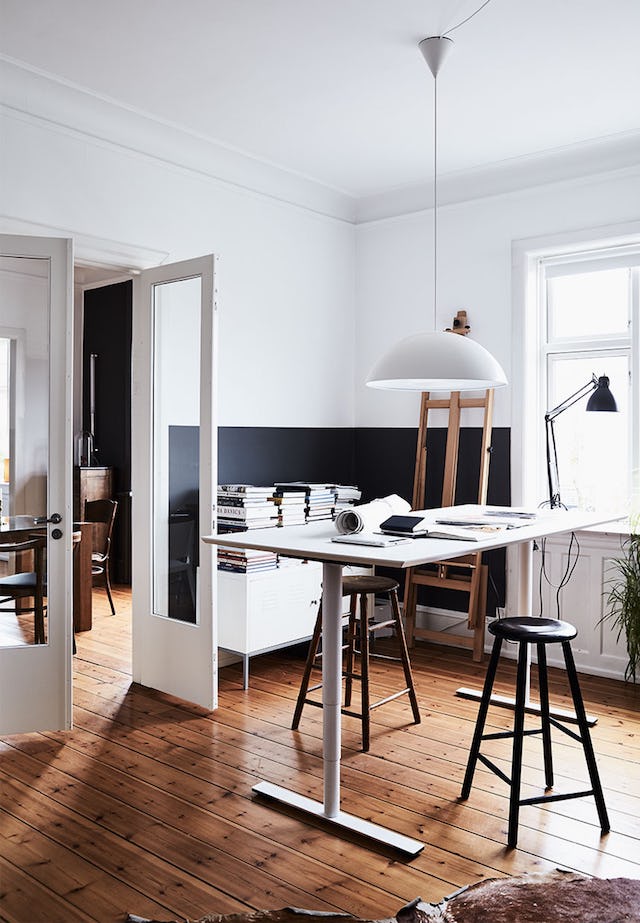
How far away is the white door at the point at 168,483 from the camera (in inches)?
167

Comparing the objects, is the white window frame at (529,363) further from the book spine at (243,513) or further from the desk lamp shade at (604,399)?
the book spine at (243,513)

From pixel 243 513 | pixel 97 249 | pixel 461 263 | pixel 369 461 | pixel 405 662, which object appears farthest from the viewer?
pixel 369 461

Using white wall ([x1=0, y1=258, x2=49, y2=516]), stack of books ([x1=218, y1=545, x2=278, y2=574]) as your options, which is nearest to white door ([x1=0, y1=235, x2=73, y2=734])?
white wall ([x1=0, y1=258, x2=49, y2=516])

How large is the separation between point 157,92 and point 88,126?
0.40 meters

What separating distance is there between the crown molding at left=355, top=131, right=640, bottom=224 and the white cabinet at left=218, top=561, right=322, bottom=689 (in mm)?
2574

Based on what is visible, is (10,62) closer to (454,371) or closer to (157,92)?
(157,92)

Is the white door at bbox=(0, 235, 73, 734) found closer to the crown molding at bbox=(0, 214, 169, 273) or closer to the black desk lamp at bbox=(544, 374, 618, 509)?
the crown molding at bbox=(0, 214, 169, 273)

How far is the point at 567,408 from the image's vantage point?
4836 millimetres

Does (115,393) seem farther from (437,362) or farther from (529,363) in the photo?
(437,362)

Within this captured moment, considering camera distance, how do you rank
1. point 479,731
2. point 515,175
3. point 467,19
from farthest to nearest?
point 515,175 < point 467,19 < point 479,731

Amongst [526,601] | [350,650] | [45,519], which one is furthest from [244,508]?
[526,601]

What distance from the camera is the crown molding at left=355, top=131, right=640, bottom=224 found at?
4668 mm

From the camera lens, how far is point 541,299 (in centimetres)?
520

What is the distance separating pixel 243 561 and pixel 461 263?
2.48 m
